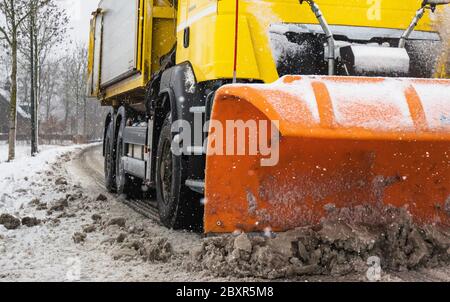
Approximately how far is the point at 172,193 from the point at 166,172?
0.38m

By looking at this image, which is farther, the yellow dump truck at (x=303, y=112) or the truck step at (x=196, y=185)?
the truck step at (x=196, y=185)

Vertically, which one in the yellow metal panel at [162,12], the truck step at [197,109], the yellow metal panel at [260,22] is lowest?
the truck step at [197,109]

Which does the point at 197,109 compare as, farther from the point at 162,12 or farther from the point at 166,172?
the point at 162,12

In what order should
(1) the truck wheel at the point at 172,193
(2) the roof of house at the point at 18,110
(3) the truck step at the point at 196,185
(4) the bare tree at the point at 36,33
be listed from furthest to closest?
(2) the roof of house at the point at 18,110
(4) the bare tree at the point at 36,33
(1) the truck wheel at the point at 172,193
(3) the truck step at the point at 196,185

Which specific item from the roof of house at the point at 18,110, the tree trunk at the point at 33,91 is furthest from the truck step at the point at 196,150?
the roof of house at the point at 18,110

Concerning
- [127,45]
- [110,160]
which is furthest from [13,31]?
[127,45]

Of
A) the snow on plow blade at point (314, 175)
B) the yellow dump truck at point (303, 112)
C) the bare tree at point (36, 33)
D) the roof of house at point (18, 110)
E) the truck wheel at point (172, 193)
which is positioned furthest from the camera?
the roof of house at point (18, 110)

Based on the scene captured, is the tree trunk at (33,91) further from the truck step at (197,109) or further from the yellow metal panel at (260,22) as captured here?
the yellow metal panel at (260,22)

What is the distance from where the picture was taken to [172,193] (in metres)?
4.88

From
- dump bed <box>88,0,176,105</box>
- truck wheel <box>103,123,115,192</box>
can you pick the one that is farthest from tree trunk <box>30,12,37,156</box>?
truck wheel <box>103,123,115,192</box>

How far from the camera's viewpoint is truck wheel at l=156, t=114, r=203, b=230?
187 inches

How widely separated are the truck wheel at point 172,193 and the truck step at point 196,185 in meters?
→ 0.23

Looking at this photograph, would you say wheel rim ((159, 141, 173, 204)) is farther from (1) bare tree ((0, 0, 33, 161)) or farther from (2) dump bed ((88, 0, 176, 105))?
(1) bare tree ((0, 0, 33, 161))

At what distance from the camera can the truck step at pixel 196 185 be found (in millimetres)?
4176
